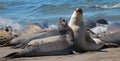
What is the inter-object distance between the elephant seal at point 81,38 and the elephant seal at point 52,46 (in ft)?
0.48

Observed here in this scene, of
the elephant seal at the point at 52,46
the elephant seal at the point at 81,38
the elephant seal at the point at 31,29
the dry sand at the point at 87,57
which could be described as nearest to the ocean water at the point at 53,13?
the elephant seal at the point at 31,29

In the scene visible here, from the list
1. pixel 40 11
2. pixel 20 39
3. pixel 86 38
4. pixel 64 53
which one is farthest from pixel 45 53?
pixel 40 11

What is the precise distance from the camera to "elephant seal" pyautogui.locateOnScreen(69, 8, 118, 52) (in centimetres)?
687

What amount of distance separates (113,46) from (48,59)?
1.75 metres

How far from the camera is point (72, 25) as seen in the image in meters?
7.16

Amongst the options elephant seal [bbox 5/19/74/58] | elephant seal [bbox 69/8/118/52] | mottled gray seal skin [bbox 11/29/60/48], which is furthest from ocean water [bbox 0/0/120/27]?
elephant seal [bbox 5/19/74/58]

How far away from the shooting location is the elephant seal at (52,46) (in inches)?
252

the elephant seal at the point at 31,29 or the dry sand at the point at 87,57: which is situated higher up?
the elephant seal at the point at 31,29

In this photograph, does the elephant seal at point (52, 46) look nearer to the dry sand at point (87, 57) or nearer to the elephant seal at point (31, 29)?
the dry sand at point (87, 57)

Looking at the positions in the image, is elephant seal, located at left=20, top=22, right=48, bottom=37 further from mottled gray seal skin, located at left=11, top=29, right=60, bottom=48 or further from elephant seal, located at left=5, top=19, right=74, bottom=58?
elephant seal, located at left=5, top=19, right=74, bottom=58

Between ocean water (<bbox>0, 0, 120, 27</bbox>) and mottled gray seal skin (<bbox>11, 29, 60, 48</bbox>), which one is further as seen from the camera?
ocean water (<bbox>0, 0, 120, 27</bbox>)

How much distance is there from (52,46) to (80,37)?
2.09 ft

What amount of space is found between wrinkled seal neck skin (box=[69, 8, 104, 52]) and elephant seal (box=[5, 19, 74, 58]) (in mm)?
146

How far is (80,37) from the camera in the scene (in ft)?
22.7
